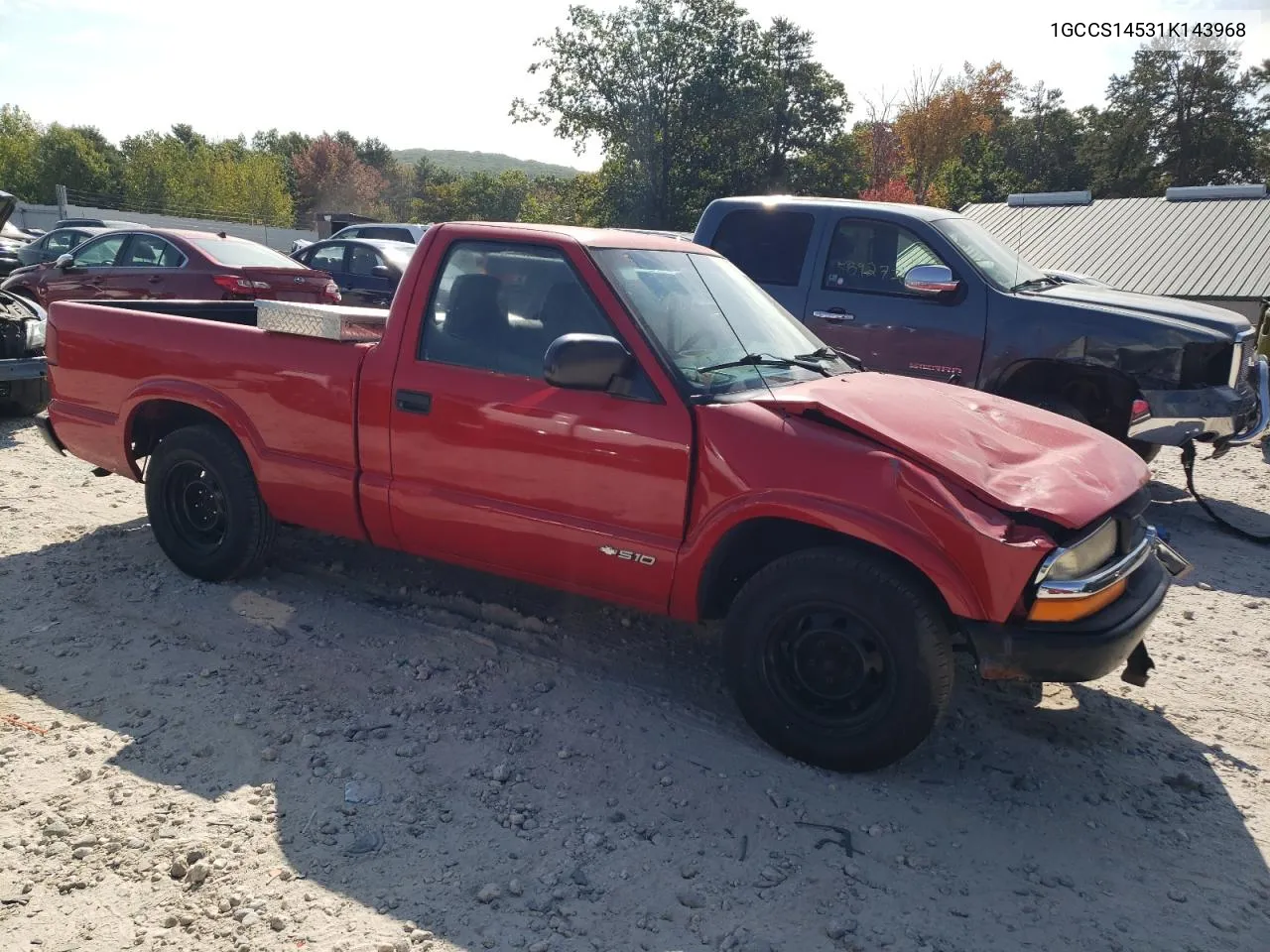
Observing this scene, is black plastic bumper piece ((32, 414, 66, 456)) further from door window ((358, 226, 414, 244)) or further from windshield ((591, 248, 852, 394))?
door window ((358, 226, 414, 244))

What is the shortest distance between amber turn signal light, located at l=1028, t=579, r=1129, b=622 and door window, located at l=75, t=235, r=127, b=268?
11459 millimetres

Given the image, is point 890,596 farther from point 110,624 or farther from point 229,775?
point 110,624

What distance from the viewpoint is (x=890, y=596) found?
10.6 feet

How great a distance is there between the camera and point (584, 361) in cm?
352

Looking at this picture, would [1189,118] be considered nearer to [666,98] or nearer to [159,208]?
[666,98]

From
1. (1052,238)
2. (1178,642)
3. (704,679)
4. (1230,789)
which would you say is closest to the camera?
(1230,789)

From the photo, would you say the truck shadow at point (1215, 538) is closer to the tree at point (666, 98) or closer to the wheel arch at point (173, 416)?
the wheel arch at point (173, 416)

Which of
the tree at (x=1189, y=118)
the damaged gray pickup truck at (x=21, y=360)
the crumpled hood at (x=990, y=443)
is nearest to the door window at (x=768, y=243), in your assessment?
the crumpled hood at (x=990, y=443)

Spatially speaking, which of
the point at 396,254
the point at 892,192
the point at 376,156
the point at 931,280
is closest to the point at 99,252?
the point at 396,254

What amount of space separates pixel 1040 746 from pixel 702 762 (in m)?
1.39

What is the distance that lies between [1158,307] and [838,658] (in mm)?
4958

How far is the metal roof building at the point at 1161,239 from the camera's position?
17984 millimetres

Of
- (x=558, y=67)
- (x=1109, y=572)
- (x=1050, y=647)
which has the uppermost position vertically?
(x=558, y=67)

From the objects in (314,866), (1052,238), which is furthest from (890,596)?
(1052,238)
